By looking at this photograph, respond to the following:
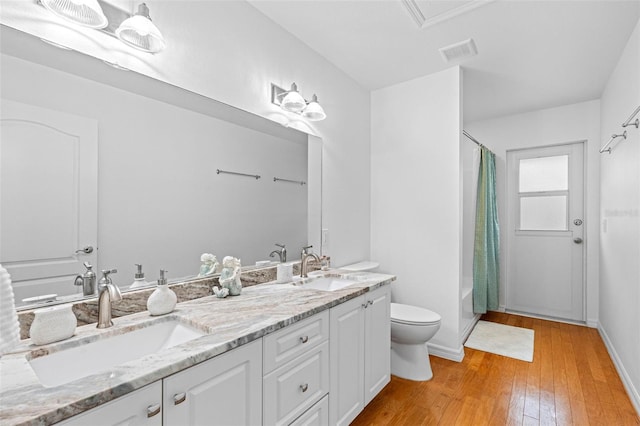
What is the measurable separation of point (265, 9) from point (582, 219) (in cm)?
401

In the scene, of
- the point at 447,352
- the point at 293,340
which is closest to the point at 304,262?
the point at 293,340

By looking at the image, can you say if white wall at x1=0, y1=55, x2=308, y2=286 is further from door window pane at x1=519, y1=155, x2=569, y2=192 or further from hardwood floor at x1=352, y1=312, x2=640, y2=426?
door window pane at x1=519, y1=155, x2=569, y2=192

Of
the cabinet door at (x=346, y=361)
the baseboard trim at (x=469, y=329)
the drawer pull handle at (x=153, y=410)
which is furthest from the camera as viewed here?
the baseboard trim at (x=469, y=329)

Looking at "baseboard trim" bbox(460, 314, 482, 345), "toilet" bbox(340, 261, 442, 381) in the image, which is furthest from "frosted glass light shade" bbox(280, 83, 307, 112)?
"baseboard trim" bbox(460, 314, 482, 345)

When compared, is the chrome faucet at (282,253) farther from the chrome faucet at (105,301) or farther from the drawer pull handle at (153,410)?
the drawer pull handle at (153,410)

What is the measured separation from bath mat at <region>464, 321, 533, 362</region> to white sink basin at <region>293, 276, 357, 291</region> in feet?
5.39

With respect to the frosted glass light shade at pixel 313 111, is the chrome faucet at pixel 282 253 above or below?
below

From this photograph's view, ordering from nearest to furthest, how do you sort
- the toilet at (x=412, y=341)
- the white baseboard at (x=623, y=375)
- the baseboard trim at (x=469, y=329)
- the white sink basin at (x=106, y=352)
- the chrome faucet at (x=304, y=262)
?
the white sink basin at (x=106, y=352), the white baseboard at (x=623, y=375), the chrome faucet at (x=304, y=262), the toilet at (x=412, y=341), the baseboard trim at (x=469, y=329)

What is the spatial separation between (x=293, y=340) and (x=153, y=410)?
0.60 m

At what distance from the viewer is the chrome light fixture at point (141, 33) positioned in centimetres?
130

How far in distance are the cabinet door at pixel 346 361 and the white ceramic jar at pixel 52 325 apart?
1045 millimetres

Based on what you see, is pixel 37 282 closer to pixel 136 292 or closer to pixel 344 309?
pixel 136 292

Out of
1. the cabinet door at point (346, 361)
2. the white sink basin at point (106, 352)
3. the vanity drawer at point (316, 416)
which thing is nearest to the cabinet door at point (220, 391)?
the white sink basin at point (106, 352)

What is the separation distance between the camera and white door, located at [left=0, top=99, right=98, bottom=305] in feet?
3.50
